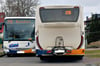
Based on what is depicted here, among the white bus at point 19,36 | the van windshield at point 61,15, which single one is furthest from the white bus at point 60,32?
the white bus at point 19,36

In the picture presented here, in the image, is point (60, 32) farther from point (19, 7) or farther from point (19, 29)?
point (19, 7)

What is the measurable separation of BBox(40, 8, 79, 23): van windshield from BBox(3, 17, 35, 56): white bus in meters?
5.21

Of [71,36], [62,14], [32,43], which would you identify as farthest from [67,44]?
[32,43]

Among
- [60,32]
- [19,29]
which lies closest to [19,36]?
[19,29]

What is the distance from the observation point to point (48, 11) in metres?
16.2

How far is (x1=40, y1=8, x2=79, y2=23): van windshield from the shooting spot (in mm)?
16062

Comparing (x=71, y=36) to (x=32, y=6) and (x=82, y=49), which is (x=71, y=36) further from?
(x=32, y=6)

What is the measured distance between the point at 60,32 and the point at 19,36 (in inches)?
230

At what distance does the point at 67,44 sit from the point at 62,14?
5.49 feet

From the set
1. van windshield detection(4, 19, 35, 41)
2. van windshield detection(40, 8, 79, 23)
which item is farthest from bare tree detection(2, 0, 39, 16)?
van windshield detection(40, 8, 79, 23)

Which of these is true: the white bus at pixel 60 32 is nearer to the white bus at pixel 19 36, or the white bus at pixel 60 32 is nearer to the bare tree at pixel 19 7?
the white bus at pixel 19 36

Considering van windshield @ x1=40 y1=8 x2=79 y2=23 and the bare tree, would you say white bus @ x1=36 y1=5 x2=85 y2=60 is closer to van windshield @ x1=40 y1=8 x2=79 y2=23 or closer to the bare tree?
van windshield @ x1=40 y1=8 x2=79 y2=23

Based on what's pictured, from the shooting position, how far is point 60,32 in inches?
634

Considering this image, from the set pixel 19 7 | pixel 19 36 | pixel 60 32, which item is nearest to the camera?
pixel 60 32
